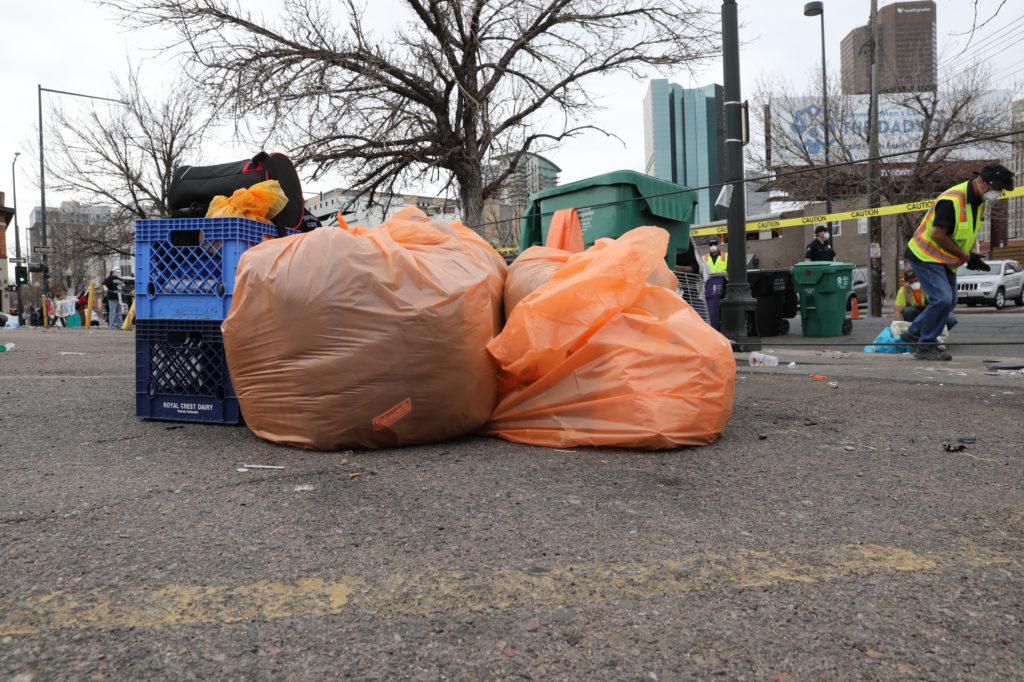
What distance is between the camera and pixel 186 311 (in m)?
3.32

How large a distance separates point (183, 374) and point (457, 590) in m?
2.40

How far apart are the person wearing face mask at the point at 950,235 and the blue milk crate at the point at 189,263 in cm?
486

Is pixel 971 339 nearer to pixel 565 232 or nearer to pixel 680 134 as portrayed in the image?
pixel 565 232

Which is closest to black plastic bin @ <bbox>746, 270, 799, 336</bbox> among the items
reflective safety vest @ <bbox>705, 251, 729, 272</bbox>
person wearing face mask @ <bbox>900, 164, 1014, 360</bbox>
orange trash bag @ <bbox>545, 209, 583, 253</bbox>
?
reflective safety vest @ <bbox>705, 251, 729, 272</bbox>

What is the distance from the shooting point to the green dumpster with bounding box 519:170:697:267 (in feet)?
19.7

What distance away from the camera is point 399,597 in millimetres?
1491

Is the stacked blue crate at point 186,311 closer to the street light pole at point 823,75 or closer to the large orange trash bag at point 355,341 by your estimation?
the large orange trash bag at point 355,341

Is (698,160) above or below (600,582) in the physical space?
above

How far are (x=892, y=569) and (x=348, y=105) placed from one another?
36.4 ft

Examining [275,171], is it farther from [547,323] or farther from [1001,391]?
[1001,391]

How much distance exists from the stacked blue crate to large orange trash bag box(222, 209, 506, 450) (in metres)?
0.38

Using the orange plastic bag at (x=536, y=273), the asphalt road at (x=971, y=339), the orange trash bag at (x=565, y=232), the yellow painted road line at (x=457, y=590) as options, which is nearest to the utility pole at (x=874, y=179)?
the asphalt road at (x=971, y=339)

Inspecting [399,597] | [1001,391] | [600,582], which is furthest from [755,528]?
[1001,391]

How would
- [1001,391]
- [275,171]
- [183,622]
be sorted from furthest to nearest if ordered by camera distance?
[1001,391] < [275,171] < [183,622]
